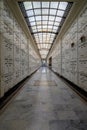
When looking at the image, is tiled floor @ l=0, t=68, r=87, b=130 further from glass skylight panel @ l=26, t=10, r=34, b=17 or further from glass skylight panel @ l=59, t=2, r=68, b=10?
glass skylight panel @ l=26, t=10, r=34, b=17

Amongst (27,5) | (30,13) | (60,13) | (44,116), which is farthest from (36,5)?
(44,116)

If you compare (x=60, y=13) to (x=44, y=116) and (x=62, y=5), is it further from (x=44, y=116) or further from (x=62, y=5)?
(x=44, y=116)

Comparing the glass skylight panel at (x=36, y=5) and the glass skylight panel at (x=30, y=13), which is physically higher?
the glass skylight panel at (x=36, y=5)

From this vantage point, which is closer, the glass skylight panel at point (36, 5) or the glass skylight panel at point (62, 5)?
the glass skylight panel at point (62, 5)

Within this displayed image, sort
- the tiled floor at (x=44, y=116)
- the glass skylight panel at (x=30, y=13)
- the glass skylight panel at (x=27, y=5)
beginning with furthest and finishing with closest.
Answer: the glass skylight panel at (x=30, y=13), the glass skylight panel at (x=27, y=5), the tiled floor at (x=44, y=116)

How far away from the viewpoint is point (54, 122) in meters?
3.16

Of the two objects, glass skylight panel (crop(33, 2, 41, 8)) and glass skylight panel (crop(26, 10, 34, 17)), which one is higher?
glass skylight panel (crop(33, 2, 41, 8))

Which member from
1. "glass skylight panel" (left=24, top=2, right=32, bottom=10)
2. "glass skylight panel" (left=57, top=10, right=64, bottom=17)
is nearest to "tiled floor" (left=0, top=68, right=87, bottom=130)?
"glass skylight panel" (left=24, top=2, right=32, bottom=10)

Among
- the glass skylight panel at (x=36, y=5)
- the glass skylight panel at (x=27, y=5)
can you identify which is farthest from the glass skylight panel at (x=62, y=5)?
the glass skylight panel at (x=27, y=5)

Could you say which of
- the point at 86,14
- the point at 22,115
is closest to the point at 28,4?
the point at 86,14

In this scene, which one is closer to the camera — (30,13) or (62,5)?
(62,5)

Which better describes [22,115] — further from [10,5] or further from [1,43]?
[10,5]

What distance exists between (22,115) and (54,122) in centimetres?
87

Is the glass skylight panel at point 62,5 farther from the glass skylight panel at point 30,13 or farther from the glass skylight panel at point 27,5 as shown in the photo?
the glass skylight panel at point 30,13
